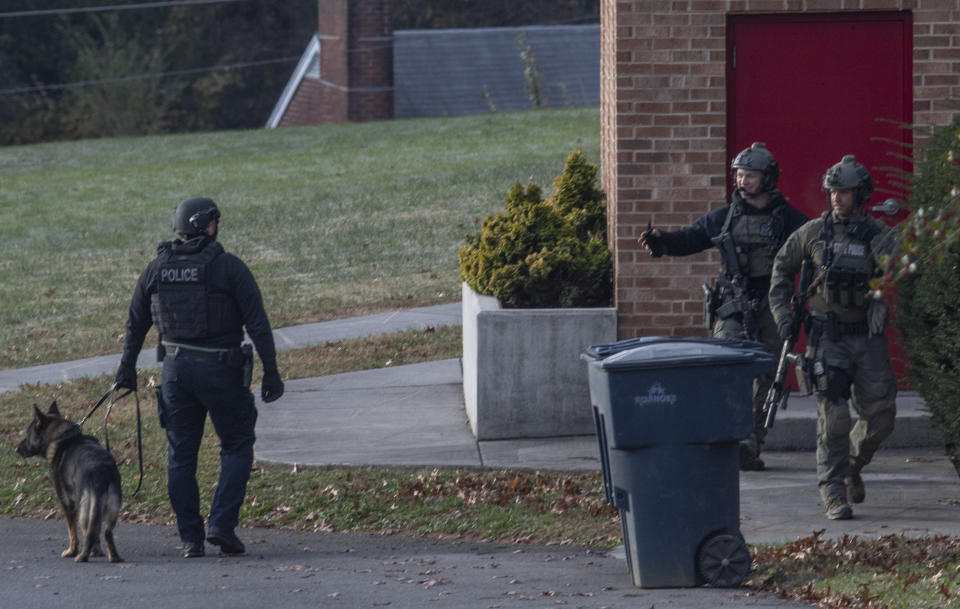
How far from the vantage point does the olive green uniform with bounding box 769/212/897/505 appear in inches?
319

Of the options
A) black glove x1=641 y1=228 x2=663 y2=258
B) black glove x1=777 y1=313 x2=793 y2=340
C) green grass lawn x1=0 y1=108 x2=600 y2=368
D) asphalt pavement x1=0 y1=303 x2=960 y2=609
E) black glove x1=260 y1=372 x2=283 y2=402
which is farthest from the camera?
green grass lawn x1=0 y1=108 x2=600 y2=368

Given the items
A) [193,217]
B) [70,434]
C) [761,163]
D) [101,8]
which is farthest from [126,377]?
[101,8]

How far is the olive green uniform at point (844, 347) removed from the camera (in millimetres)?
8094

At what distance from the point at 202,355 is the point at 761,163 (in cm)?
333

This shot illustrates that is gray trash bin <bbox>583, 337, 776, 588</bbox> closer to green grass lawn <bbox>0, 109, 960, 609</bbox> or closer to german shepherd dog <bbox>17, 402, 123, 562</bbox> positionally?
green grass lawn <bbox>0, 109, 960, 609</bbox>

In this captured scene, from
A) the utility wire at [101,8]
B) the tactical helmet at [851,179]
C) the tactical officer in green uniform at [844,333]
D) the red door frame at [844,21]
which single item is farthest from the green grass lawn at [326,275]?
the utility wire at [101,8]

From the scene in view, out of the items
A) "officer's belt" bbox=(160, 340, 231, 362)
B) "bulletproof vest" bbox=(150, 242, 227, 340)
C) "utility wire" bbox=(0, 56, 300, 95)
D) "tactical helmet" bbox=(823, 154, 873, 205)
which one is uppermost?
"utility wire" bbox=(0, 56, 300, 95)

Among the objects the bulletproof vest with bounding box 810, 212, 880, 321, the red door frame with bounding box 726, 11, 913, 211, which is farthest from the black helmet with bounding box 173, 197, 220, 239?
the red door frame with bounding box 726, 11, 913, 211

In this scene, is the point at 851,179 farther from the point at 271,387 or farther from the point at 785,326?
the point at 271,387

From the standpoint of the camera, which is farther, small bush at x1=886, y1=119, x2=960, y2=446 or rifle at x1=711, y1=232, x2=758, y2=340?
rifle at x1=711, y1=232, x2=758, y2=340

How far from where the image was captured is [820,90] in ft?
32.8

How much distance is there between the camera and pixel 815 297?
8250 millimetres

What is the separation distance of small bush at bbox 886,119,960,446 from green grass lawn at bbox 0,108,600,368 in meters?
8.08

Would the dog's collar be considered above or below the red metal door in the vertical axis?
below
